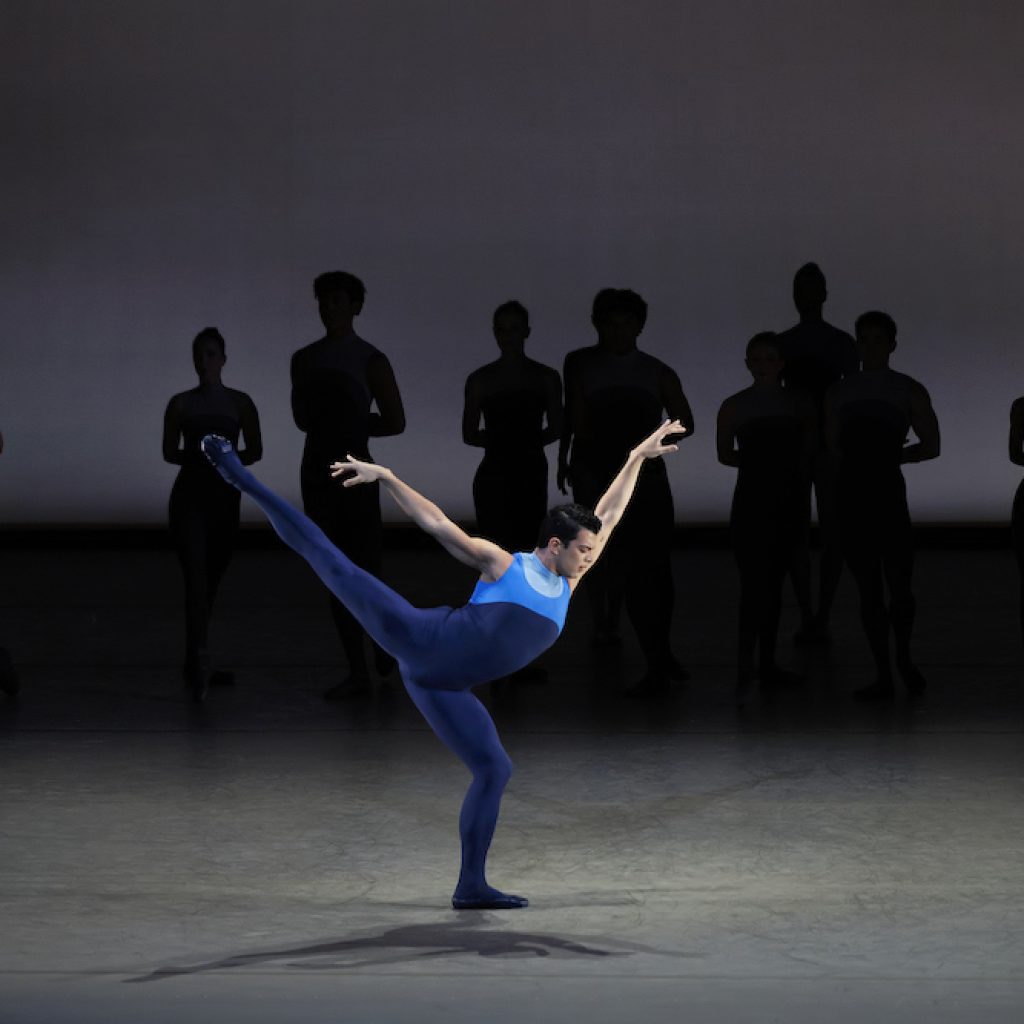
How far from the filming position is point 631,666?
25.6 ft

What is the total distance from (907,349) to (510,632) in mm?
8166

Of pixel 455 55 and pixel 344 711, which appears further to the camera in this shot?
pixel 455 55

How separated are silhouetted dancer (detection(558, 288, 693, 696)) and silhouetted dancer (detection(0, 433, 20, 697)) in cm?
213

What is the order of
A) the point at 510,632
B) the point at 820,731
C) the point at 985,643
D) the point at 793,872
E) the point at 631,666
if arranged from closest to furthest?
the point at 510,632
the point at 793,872
the point at 820,731
the point at 631,666
the point at 985,643

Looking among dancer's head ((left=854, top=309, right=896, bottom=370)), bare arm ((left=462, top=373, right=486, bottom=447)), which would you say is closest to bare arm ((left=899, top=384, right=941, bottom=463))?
dancer's head ((left=854, top=309, right=896, bottom=370))

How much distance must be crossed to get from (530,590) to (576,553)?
0.13 meters

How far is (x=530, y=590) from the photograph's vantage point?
4.30 m

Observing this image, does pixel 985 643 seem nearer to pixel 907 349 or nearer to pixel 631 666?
pixel 631 666

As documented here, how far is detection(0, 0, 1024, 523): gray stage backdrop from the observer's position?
11594 millimetres

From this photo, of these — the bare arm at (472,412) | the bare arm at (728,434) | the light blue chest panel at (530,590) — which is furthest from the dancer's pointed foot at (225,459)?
the bare arm at (472,412)

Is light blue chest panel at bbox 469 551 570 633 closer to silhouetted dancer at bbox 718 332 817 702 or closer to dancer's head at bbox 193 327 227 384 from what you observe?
silhouetted dancer at bbox 718 332 817 702

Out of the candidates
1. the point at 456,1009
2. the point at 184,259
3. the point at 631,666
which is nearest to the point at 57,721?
the point at 631,666

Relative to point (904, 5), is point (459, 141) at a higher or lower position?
lower

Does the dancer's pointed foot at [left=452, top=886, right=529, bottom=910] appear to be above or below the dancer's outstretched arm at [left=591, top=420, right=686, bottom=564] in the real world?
below
